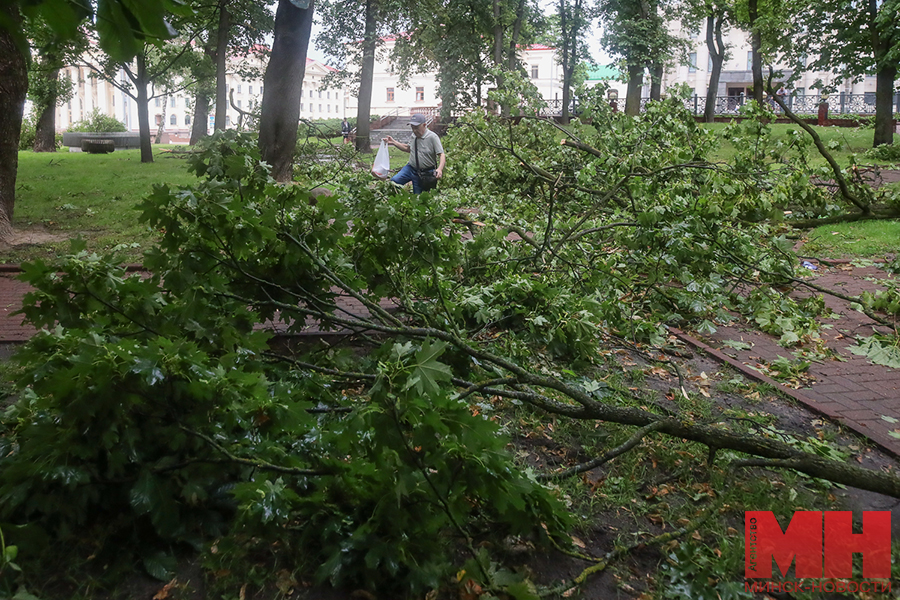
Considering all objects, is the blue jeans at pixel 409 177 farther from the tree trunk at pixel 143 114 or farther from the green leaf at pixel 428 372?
the tree trunk at pixel 143 114

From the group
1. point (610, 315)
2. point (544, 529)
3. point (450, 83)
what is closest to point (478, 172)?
point (610, 315)

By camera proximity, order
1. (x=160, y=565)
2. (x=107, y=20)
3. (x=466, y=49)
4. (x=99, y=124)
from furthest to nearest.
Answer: (x=99, y=124)
(x=466, y=49)
(x=160, y=565)
(x=107, y=20)

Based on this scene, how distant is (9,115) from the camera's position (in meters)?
8.76

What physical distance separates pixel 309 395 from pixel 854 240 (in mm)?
8391

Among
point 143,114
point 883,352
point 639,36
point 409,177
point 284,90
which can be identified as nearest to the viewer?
point 883,352

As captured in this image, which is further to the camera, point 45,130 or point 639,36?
point 639,36

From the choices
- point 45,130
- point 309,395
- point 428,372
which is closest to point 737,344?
point 309,395

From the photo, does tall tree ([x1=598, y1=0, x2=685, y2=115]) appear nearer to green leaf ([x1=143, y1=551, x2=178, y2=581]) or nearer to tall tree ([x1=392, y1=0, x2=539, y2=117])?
tall tree ([x1=392, y1=0, x2=539, y2=117])

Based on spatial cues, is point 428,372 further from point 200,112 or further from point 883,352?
point 200,112

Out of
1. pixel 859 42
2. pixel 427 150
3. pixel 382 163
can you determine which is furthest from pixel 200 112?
pixel 427 150

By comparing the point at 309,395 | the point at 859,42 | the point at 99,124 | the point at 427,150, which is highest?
the point at 859,42

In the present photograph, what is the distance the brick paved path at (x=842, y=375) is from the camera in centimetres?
434

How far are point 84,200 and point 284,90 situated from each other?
4.29 m

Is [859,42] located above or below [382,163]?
above
